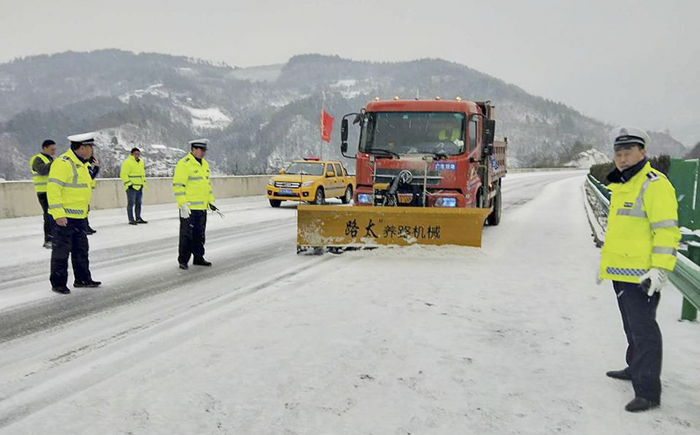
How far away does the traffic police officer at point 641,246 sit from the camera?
11.8ft

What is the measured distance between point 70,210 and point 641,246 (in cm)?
621

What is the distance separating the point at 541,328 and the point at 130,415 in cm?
380

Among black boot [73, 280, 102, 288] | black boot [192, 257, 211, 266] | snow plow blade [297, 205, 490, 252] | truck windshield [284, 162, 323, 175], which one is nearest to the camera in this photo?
black boot [73, 280, 102, 288]

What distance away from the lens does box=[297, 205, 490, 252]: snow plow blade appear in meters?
9.42

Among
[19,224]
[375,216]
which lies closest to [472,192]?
[375,216]

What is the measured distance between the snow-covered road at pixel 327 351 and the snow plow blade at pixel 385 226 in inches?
30.7

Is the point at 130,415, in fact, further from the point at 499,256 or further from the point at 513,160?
the point at 513,160

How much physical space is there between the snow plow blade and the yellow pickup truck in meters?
8.14

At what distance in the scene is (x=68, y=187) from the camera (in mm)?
6797

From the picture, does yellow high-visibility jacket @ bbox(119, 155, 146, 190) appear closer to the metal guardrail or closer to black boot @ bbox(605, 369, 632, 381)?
the metal guardrail

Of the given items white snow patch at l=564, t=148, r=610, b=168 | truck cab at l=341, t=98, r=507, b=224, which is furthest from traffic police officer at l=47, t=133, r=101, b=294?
white snow patch at l=564, t=148, r=610, b=168

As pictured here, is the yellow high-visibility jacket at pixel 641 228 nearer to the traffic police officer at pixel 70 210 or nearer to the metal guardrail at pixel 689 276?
the metal guardrail at pixel 689 276

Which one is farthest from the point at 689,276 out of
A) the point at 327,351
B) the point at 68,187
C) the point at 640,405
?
the point at 68,187

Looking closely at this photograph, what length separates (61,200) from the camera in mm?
→ 6707
